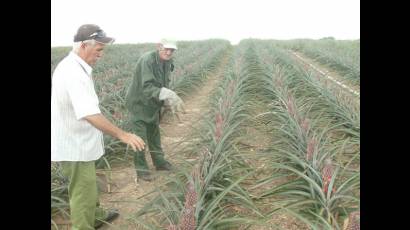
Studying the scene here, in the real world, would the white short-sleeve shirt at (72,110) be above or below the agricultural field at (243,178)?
above

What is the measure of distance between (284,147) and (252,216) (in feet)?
3.44

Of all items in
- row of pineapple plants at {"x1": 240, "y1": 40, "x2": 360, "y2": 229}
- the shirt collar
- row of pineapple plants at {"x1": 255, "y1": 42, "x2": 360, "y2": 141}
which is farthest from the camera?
row of pineapple plants at {"x1": 255, "y1": 42, "x2": 360, "y2": 141}

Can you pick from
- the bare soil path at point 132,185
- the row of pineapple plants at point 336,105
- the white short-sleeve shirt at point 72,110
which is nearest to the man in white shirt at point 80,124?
the white short-sleeve shirt at point 72,110

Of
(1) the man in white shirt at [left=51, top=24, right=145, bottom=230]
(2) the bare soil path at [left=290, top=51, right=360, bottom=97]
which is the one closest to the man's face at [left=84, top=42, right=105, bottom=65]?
(1) the man in white shirt at [left=51, top=24, right=145, bottom=230]

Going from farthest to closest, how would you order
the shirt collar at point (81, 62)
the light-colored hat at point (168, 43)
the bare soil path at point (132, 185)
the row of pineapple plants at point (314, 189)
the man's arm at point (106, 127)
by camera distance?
1. the light-colored hat at point (168, 43)
2. the bare soil path at point (132, 185)
3. the row of pineapple plants at point (314, 189)
4. the shirt collar at point (81, 62)
5. the man's arm at point (106, 127)

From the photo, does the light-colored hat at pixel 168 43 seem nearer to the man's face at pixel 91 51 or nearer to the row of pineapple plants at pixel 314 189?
the man's face at pixel 91 51

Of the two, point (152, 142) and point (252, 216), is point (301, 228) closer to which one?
point (252, 216)

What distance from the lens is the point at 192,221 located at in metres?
1.93

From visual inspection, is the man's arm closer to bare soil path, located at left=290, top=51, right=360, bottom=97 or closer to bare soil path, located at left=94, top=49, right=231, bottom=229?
bare soil path, located at left=94, top=49, right=231, bottom=229

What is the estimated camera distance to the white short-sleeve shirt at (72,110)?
2.17 meters

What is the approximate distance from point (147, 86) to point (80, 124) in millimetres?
1135

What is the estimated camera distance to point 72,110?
227cm

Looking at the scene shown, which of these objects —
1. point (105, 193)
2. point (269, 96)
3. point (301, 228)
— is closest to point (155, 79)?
point (105, 193)

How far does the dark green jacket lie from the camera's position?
3375mm
